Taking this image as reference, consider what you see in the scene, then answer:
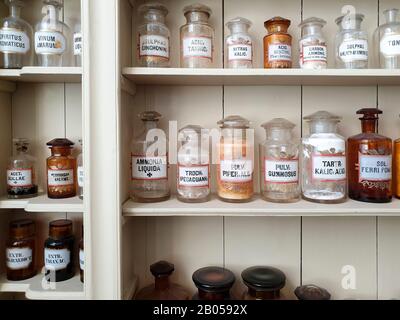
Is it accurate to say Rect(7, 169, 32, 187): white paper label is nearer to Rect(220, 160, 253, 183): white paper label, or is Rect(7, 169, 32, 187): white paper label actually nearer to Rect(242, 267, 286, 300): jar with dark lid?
Rect(220, 160, 253, 183): white paper label

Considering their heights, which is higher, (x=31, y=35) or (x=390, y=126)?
(x=31, y=35)

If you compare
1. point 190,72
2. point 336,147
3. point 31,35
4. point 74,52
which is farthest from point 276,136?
point 31,35

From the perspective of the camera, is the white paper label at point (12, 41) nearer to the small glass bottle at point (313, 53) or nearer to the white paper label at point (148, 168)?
the white paper label at point (148, 168)

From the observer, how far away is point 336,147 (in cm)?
71

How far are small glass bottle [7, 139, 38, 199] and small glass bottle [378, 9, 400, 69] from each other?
987 mm

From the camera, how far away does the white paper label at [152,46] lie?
0.74m

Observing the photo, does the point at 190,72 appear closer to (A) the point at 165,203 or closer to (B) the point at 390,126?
(A) the point at 165,203

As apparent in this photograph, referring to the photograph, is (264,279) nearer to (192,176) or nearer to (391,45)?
(192,176)

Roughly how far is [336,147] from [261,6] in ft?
1.53

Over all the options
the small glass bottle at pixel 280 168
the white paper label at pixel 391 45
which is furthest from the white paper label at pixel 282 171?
the white paper label at pixel 391 45

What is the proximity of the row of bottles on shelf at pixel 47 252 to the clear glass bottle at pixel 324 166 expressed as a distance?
2.03 feet

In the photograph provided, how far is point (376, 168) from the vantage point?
0.72 meters

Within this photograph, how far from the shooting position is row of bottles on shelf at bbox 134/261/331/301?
742 millimetres

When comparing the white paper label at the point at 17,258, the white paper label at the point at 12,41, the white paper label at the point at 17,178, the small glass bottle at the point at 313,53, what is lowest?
the white paper label at the point at 17,258
